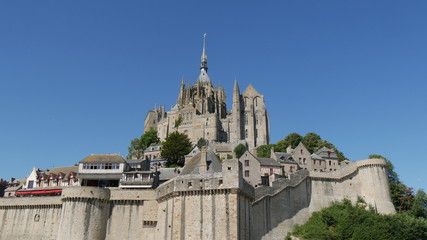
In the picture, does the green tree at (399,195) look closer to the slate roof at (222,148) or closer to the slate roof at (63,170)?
the slate roof at (222,148)

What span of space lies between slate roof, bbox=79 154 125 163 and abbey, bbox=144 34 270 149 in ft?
153

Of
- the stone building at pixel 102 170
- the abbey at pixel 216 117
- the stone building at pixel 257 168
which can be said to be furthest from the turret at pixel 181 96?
the stone building at pixel 102 170

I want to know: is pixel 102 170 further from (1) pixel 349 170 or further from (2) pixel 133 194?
(1) pixel 349 170

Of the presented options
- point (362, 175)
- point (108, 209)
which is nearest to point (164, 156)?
point (108, 209)

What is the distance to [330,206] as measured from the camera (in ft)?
164

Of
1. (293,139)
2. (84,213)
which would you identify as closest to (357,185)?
(293,139)

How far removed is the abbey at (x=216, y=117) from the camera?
336 ft

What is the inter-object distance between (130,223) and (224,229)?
45.3 feet

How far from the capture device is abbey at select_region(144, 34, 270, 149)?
102500 mm

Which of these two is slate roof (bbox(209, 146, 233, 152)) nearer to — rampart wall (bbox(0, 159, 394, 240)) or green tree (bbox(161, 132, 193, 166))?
green tree (bbox(161, 132, 193, 166))

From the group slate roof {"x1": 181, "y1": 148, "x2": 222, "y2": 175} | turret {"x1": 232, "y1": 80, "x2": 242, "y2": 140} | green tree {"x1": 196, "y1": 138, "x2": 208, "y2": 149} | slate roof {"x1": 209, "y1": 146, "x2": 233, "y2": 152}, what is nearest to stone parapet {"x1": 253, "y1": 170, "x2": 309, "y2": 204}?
slate roof {"x1": 181, "y1": 148, "x2": 222, "y2": 175}

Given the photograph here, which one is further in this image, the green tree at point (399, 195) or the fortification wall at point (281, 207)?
the green tree at point (399, 195)

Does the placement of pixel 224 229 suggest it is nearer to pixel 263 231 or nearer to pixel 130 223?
pixel 263 231

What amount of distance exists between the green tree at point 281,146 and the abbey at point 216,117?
50.3 ft
